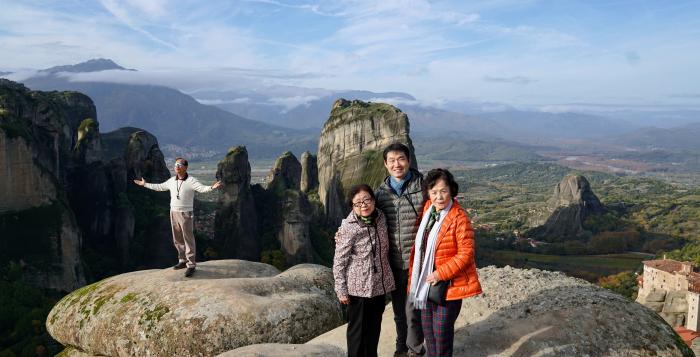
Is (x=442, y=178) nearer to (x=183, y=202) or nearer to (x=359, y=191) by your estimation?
(x=359, y=191)

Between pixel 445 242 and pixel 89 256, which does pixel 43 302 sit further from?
pixel 445 242

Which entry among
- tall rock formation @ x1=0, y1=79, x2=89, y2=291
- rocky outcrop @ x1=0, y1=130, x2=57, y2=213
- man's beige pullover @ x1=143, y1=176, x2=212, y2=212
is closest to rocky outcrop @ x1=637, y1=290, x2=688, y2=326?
man's beige pullover @ x1=143, y1=176, x2=212, y2=212

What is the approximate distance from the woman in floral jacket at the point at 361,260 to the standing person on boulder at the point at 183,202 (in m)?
6.31

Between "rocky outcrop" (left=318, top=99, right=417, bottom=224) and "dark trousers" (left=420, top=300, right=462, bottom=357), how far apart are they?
68.0 metres

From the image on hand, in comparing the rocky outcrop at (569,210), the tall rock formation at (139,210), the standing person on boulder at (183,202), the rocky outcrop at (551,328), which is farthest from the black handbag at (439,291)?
the rocky outcrop at (569,210)

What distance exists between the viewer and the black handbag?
8.04 m

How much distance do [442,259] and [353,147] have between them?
3079 inches

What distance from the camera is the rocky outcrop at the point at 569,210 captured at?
130 metres

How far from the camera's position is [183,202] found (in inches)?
555

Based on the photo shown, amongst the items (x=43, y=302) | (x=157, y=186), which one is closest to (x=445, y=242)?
(x=157, y=186)

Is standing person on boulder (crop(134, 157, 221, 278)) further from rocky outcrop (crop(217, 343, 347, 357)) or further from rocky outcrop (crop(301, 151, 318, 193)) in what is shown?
rocky outcrop (crop(301, 151, 318, 193))

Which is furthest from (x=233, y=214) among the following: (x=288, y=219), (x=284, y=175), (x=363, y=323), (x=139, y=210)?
(x=363, y=323)

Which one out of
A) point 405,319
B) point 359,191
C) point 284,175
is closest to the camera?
point 359,191

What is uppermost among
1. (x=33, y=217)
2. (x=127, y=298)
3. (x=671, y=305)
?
(x=127, y=298)
